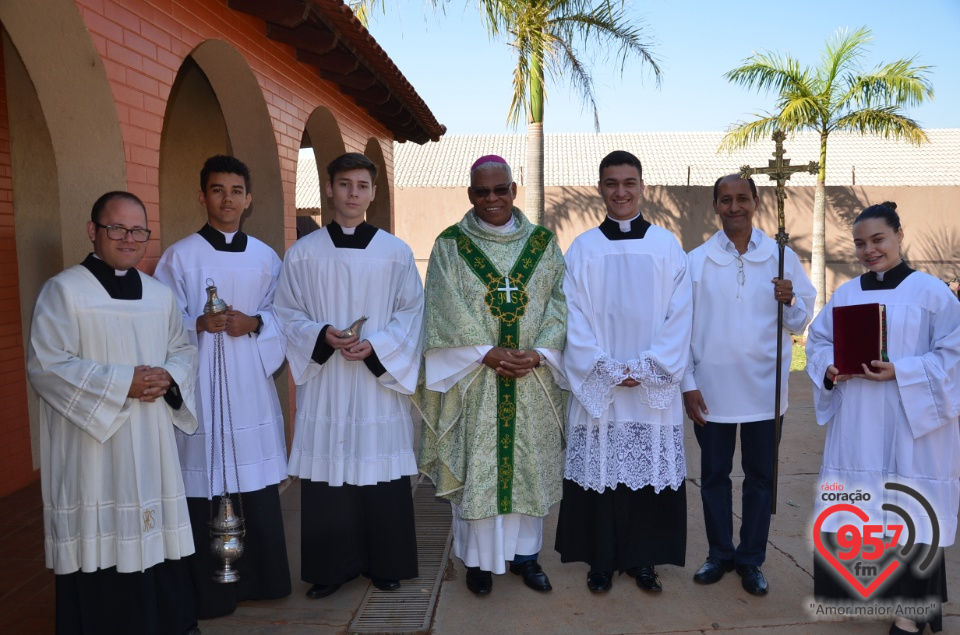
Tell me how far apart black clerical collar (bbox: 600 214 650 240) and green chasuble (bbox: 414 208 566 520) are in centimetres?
30

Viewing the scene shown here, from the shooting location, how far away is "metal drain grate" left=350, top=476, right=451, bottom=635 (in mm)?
3650

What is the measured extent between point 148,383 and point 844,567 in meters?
3.30

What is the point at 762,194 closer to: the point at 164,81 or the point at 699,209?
the point at 699,209

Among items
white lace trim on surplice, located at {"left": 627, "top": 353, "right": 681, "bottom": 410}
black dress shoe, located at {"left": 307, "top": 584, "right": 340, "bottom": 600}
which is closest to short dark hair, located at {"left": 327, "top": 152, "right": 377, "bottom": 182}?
white lace trim on surplice, located at {"left": 627, "top": 353, "right": 681, "bottom": 410}

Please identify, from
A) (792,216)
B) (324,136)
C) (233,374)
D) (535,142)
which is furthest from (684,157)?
(233,374)

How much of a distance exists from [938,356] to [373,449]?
8.82 ft

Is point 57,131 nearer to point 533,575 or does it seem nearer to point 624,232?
point 624,232

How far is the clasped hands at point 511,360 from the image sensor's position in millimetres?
3783

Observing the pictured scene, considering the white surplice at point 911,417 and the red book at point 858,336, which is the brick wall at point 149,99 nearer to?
the red book at point 858,336

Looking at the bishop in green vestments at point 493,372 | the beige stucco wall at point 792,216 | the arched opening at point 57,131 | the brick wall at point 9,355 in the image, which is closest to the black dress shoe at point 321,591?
the bishop in green vestments at point 493,372

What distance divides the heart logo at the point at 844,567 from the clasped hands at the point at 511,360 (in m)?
1.61

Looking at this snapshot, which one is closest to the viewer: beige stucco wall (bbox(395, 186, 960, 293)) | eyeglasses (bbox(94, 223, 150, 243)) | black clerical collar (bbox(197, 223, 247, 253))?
eyeglasses (bbox(94, 223, 150, 243))

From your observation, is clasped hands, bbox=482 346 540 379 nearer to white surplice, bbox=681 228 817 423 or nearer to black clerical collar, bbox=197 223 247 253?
white surplice, bbox=681 228 817 423

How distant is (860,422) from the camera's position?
11.6 ft
